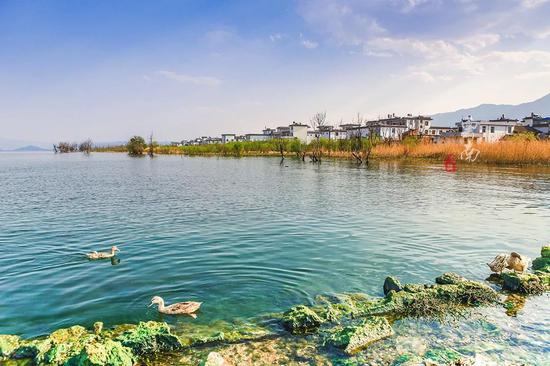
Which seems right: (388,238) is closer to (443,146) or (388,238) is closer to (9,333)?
(9,333)

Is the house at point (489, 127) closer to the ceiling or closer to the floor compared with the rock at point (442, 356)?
closer to the ceiling

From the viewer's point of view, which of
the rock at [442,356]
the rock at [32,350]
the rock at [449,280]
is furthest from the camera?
the rock at [449,280]

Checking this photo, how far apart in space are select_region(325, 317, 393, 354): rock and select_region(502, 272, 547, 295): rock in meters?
4.55

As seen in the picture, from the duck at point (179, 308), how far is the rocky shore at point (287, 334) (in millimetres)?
625

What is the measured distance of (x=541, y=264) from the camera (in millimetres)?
11609

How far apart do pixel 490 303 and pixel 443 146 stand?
61.4 m

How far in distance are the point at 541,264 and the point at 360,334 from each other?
7938 millimetres

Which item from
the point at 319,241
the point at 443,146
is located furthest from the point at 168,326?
the point at 443,146

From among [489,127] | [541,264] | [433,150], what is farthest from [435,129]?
[541,264]

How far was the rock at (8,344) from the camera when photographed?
6.76 m

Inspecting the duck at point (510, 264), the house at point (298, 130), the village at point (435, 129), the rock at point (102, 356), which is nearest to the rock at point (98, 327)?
the rock at point (102, 356)

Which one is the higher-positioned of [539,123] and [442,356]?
[539,123]

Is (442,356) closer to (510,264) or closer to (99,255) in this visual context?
(510,264)

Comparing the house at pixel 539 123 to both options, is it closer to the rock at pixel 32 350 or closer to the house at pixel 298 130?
the house at pixel 298 130
